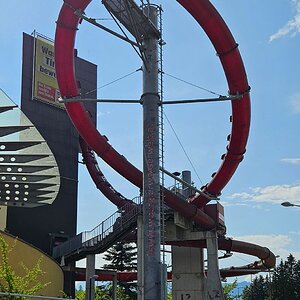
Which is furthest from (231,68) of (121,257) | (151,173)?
(121,257)

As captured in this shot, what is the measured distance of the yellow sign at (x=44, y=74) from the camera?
51.1 metres

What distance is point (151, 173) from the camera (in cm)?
1645

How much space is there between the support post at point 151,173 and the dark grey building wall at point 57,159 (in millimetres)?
32140

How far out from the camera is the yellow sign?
2013 inches

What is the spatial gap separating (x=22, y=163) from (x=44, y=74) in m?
23.3

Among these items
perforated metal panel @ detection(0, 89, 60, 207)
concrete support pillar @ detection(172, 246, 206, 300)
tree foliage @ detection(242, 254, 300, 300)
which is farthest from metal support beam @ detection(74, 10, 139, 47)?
tree foliage @ detection(242, 254, 300, 300)

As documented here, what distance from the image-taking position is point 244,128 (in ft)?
98.4

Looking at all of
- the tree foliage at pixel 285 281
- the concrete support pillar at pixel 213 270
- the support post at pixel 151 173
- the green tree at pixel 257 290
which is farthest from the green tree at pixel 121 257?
the support post at pixel 151 173

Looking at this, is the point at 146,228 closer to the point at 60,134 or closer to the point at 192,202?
the point at 192,202

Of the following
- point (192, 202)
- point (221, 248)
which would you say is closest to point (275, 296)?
point (221, 248)

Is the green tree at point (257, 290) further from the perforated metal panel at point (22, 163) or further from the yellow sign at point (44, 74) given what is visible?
the perforated metal panel at point (22, 163)

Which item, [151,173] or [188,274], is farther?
[188,274]

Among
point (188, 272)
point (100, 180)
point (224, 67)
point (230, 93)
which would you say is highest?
point (224, 67)

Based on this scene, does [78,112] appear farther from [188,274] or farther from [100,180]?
[188,274]
